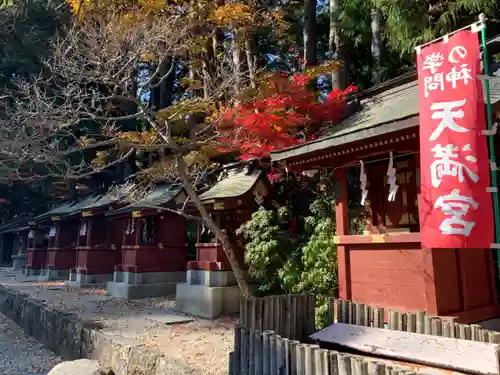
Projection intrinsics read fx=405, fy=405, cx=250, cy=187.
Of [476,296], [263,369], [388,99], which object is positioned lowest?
[263,369]

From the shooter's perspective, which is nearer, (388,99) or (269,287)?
(388,99)

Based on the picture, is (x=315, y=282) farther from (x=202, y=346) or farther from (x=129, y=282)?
(x=129, y=282)

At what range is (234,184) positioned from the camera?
12.1m

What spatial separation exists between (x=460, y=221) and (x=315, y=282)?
174 inches

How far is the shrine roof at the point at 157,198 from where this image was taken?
526 inches

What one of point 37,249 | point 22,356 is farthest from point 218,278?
point 37,249

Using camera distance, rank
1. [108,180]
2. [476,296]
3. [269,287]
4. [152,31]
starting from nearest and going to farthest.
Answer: [476,296] → [269,287] → [152,31] → [108,180]

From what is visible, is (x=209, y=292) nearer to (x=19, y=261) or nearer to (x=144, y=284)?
(x=144, y=284)

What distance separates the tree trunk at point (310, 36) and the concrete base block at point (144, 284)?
31.9ft

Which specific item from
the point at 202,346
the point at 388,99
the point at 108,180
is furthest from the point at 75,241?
the point at 388,99

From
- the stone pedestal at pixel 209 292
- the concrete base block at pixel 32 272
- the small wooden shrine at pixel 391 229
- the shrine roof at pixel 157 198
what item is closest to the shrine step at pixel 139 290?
the shrine roof at pixel 157 198

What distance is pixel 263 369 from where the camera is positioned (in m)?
4.47

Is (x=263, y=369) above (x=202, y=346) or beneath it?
above

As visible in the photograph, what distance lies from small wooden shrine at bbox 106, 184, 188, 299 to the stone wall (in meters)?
3.32
